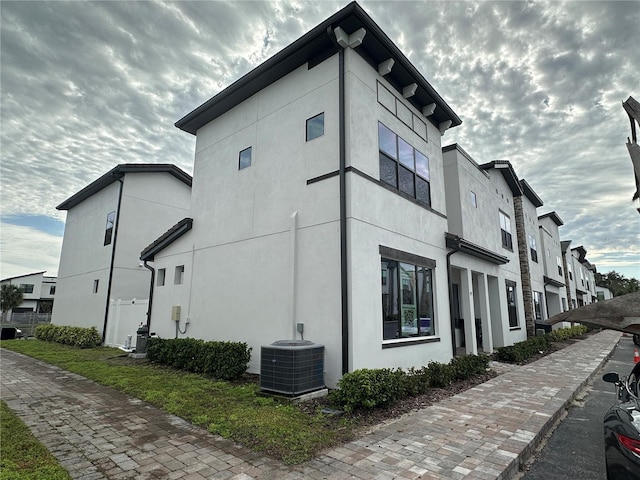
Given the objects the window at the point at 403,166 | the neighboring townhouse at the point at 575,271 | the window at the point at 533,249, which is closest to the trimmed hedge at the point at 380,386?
the window at the point at 403,166

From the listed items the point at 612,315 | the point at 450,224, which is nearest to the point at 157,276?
the point at 450,224

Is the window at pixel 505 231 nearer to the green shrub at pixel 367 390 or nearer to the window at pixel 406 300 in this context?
the window at pixel 406 300

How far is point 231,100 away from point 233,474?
10.3 meters

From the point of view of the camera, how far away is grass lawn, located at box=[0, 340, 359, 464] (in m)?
4.36

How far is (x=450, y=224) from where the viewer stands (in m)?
12.8

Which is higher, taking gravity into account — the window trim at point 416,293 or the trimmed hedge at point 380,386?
the window trim at point 416,293

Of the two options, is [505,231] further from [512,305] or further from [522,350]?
[522,350]

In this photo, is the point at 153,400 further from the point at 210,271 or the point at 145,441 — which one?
the point at 210,271

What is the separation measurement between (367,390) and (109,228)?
56.5 ft

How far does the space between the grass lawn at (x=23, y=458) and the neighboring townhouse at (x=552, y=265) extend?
1010 inches

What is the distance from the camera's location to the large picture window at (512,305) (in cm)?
1623

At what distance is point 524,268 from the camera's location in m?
19.3

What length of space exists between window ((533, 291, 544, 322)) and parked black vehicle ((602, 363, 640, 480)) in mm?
19103

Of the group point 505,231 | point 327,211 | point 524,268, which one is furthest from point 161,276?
point 524,268
